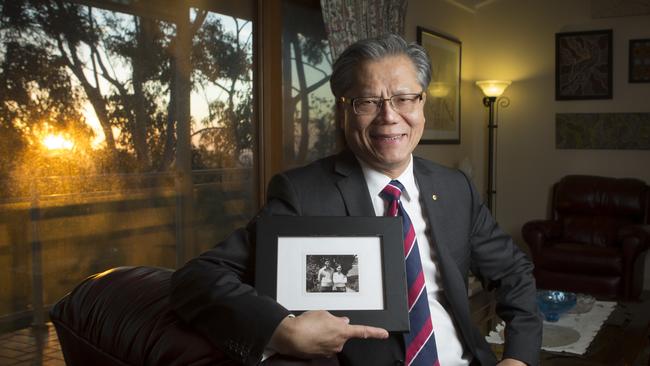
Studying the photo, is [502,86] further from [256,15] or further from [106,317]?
[106,317]

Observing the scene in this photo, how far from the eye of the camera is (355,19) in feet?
14.9

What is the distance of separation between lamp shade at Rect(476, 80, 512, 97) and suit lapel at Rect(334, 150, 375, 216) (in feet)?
17.5

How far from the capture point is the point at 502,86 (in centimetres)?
659

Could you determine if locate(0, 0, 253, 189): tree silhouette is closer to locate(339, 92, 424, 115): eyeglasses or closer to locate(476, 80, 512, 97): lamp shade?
locate(339, 92, 424, 115): eyeglasses

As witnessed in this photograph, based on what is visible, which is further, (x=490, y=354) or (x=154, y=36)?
(x=154, y=36)

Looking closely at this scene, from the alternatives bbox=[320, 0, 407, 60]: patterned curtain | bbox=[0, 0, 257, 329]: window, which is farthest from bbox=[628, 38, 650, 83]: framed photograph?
bbox=[0, 0, 257, 329]: window

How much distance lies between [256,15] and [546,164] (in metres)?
3.94

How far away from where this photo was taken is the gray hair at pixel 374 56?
1465mm

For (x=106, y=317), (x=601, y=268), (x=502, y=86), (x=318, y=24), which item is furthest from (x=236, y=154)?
(x=502, y=86)

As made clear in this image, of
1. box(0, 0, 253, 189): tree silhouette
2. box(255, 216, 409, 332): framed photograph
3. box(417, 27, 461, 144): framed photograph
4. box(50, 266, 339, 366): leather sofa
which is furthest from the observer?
box(417, 27, 461, 144): framed photograph

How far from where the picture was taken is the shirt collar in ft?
5.03

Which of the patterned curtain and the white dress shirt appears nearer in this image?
the white dress shirt

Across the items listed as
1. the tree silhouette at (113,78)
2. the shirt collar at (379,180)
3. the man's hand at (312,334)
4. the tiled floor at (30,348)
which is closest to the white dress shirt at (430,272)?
the shirt collar at (379,180)

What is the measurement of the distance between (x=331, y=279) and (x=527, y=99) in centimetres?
598
